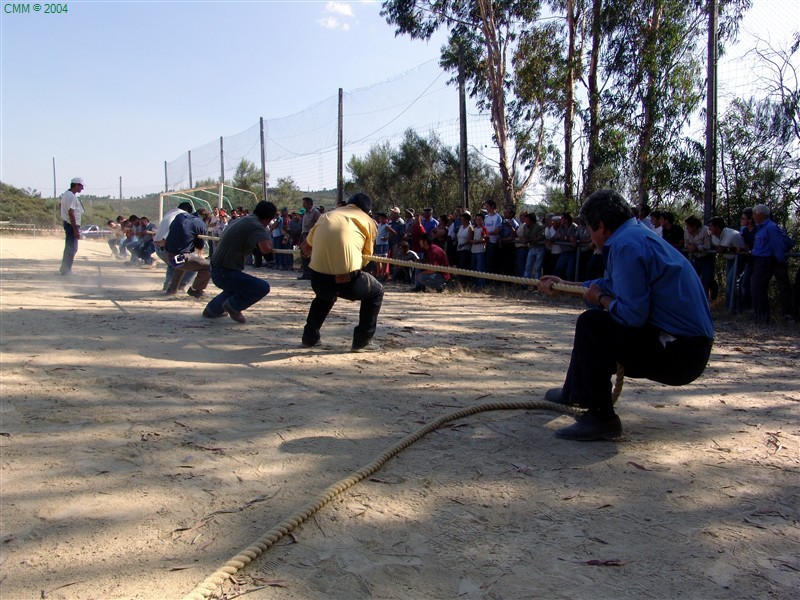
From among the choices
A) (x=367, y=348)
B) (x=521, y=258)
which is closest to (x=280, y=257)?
(x=521, y=258)

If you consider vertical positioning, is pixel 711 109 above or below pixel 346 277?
above

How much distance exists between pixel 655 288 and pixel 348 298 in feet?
10.6

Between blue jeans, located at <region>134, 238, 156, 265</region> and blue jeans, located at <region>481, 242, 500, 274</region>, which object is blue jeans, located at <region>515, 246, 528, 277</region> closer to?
blue jeans, located at <region>481, 242, 500, 274</region>

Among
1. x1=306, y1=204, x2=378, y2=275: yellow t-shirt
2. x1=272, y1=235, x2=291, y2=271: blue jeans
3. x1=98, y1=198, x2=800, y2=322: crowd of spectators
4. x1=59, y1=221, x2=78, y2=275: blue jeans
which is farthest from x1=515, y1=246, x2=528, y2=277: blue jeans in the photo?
x1=59, y1=221, x2=78, y2=275: blue jeans

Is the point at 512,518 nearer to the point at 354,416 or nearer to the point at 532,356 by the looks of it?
the point at 354,416

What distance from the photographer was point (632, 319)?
3.37 m

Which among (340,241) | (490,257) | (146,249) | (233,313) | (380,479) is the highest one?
(146,249)

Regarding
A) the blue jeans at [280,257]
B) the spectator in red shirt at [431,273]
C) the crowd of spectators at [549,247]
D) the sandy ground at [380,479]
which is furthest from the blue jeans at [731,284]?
the blue jeans at [280,257]

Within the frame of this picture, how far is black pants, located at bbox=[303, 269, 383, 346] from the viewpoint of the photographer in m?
5.96

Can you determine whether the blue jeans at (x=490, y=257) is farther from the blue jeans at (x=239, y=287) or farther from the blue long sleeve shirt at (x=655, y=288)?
the blue long sleeve shirt at (x=655, y=288)

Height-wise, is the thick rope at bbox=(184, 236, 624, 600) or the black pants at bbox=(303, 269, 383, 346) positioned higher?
the black pants at bbox=(303, 269, 383, 346)

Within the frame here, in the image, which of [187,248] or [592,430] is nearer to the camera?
[592,430]

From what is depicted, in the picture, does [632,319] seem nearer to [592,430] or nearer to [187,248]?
[592,430]

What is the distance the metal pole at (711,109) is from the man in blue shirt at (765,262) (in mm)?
1198
